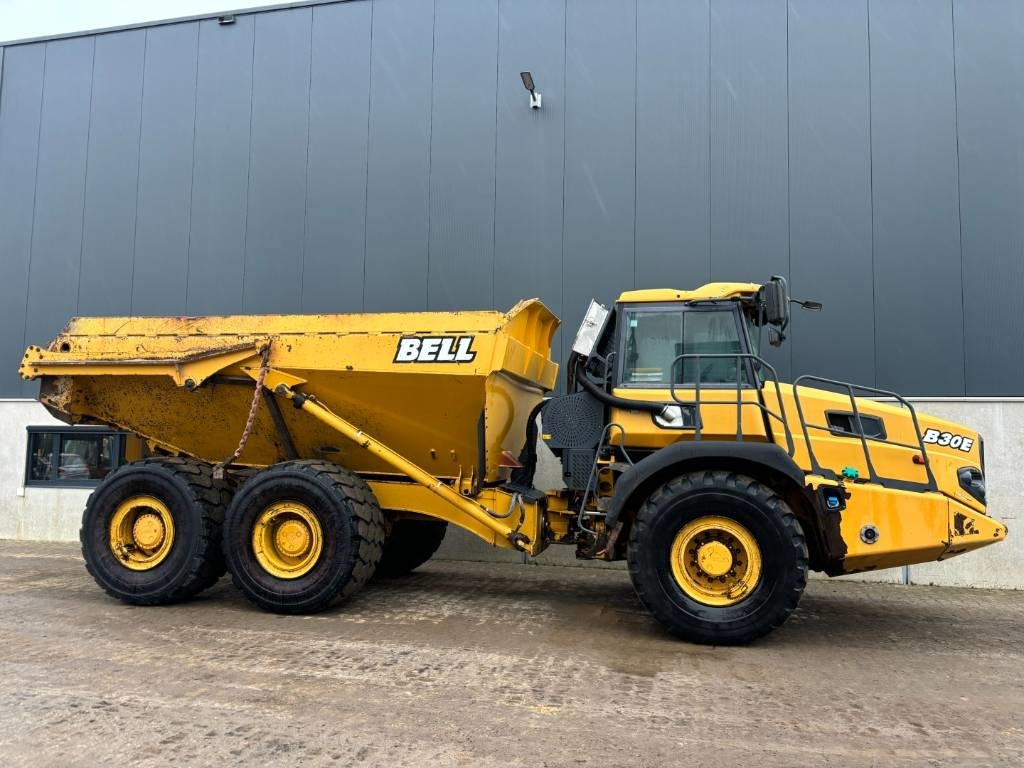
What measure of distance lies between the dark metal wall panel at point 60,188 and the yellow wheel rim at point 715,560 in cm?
990

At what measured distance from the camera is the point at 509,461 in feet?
21.2

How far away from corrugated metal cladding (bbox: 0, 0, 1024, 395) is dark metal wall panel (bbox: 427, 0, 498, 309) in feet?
0.11

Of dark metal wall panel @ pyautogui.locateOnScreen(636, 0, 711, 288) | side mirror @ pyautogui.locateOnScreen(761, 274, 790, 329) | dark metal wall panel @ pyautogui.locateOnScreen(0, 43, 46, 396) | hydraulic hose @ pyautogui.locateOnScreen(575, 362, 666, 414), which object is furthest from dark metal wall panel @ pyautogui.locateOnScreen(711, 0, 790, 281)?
dark metal wall panel @ pyautogui.locateOnScreen(0, 43, 46, 396)

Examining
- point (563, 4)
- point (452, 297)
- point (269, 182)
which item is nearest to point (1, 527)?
point (269, 182)

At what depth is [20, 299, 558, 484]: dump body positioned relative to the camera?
5930mm

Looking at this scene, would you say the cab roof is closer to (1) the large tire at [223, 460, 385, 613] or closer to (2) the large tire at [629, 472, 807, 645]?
(2) the large tire at [629, 472, 807, 645]

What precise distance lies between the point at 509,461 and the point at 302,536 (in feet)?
6.26

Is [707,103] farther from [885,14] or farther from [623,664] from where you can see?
[623,664]

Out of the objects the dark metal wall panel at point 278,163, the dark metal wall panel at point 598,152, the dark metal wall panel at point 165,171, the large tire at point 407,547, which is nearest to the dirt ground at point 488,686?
the large tire at point 407,547

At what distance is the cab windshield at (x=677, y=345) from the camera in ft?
18.2

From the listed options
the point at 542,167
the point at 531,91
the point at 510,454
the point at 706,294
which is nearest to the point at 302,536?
the point at 510,454

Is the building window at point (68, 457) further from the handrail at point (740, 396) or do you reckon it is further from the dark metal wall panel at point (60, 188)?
the handrail at point (740, 396)

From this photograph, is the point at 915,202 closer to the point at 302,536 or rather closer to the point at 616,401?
the point at 616,401

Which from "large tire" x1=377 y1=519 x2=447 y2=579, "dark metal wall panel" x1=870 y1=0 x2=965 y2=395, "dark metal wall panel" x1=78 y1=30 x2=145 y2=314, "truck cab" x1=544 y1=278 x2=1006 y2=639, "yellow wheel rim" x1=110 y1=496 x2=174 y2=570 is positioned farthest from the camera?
"dark metal wall panel" x1=78 y1=30 x2=145 y2=314
